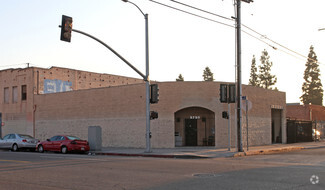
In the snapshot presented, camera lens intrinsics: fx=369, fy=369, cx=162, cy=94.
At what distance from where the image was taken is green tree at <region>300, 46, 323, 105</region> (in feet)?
239

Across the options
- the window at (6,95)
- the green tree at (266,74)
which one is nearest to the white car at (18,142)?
the window at (6,95)

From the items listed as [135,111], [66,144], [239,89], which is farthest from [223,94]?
[66,144]

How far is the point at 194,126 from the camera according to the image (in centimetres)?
2925

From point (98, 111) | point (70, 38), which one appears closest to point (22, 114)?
point (98, 111)

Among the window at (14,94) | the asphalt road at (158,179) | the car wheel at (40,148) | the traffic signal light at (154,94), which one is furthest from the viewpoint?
the window at (14,94)

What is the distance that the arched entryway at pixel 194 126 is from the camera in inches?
1149

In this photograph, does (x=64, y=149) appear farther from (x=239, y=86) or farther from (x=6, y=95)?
(x=6, y=95)

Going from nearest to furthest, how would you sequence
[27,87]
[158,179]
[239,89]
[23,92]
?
[158,179] → [239,89] → [27,87] → [23,92]

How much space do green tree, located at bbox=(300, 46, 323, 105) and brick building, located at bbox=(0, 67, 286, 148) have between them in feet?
137

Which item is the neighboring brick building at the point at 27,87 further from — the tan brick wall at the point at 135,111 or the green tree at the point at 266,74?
the green tree at the point at 266,74

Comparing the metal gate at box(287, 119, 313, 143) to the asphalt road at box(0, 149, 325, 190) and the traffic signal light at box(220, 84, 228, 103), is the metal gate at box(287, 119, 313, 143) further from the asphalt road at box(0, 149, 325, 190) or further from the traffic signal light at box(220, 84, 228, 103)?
the asphalt road at box(0, 149, 325, 190)

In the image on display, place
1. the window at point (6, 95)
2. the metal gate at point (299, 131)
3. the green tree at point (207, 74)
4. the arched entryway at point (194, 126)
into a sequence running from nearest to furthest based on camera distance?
the arched entryway at point (194, 126)
the metal gate at point (299, 131)
the window at point (6, 95)
the green tree at point (207, 74)

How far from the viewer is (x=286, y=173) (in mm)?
12266

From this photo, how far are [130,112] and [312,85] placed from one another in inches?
2158
